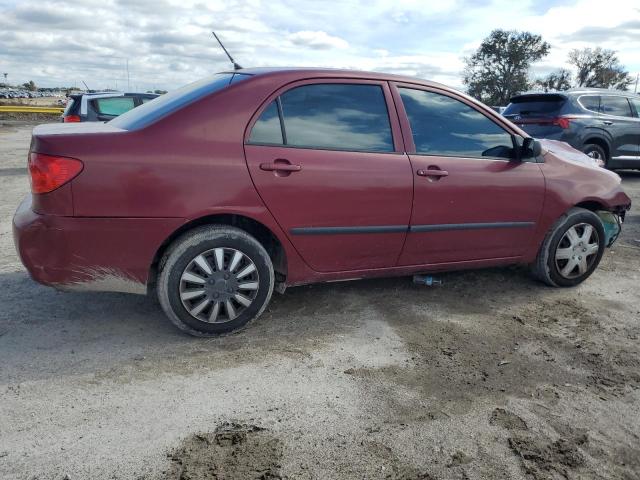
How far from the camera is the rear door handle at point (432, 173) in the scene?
3.70m

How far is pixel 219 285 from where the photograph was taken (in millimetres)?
3318

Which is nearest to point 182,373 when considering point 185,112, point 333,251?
point 333,251

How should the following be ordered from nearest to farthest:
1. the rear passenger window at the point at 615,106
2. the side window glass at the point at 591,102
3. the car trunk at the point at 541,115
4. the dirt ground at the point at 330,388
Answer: the dirt ground at the point at 330,388 < the car trunk at the point at 541,115 < the side window glass at the point at 591,102 < the rear passenger window at the point at 615,106

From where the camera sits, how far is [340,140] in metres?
3.54

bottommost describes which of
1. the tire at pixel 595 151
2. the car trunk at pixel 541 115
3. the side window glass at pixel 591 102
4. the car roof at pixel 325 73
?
the tire at pixel 595 151

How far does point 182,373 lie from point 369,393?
105 cm

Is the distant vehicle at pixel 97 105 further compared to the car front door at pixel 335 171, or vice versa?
the distant vehicle at pixel 97 105

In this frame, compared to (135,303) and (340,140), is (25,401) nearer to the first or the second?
(135,303)

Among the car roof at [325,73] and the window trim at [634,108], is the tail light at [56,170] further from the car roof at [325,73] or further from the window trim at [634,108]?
the window trim at [634,108]

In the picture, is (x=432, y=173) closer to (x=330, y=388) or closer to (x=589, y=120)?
(x=330, y=388)

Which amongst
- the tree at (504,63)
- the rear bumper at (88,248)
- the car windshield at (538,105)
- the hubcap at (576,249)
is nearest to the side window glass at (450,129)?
the hubcap at (576,249)

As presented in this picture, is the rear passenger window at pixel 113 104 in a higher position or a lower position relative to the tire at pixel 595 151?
higher

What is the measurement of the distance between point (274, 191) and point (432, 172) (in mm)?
1177

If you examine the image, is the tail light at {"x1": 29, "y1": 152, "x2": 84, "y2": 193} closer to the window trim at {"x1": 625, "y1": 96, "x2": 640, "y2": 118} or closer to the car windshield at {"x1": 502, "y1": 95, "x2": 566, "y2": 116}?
the car windshield at {"x1": 502, "y1": 95, "x2": 566, "y2": 116}
